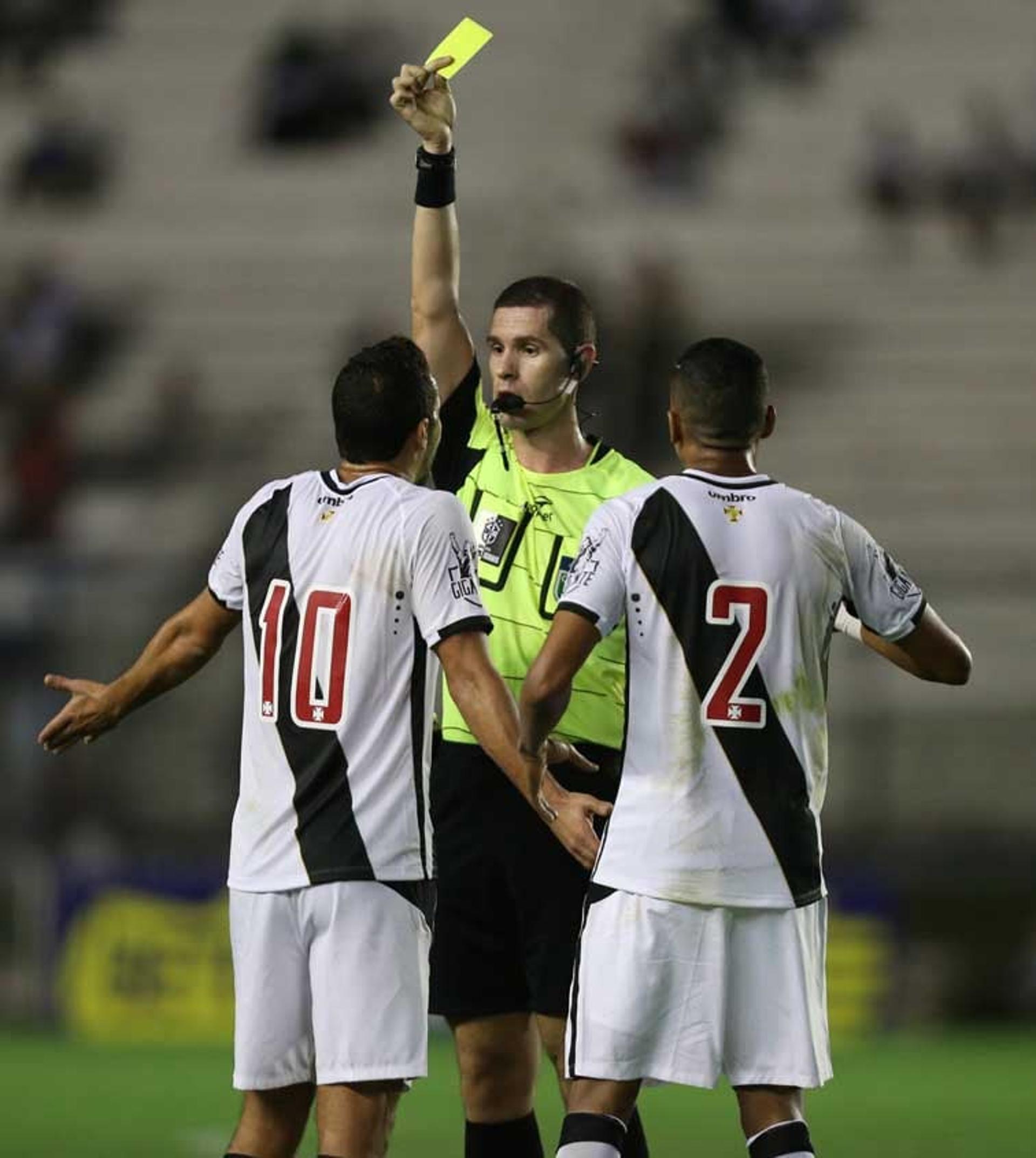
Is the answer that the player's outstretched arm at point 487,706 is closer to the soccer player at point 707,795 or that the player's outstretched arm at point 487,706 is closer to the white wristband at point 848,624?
the soccer player at point 707,795

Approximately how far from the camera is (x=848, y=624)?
5.38m

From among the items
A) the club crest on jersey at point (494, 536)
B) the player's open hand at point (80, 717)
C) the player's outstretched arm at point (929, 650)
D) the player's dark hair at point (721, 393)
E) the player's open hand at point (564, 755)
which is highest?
the player's dark hair at point (721, 393)

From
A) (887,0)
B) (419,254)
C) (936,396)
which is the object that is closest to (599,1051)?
(419,254)

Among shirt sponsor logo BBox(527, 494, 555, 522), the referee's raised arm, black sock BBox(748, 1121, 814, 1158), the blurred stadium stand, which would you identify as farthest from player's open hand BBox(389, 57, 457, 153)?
the blurred stadium stand

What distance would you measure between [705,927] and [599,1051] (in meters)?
0.35

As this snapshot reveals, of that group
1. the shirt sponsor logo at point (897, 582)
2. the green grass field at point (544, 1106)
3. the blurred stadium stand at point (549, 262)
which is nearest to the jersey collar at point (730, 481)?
the shirt sponsor logo at point (897, 582)

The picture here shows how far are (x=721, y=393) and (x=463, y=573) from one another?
0.68 meters

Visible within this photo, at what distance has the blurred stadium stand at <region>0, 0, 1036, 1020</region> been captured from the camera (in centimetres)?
1722

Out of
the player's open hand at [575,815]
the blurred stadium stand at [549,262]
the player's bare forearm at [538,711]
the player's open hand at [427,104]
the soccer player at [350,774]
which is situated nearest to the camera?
the player's bare forearm at [538,711]

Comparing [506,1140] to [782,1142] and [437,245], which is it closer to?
[782,1142]

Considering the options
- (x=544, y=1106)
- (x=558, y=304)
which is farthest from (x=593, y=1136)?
(x=544, y=1106)

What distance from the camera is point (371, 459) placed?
5.28 m

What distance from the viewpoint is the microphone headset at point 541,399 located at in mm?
6020

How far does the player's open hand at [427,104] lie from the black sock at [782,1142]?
8.53ft
